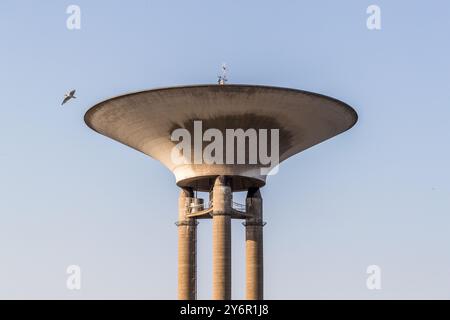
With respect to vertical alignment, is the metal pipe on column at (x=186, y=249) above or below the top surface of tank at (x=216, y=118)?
below

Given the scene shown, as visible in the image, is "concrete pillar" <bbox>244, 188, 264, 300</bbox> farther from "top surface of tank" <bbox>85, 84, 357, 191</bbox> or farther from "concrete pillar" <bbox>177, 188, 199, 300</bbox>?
"concrete pillar" <bbox>177, 188, 199, 300</bbox>

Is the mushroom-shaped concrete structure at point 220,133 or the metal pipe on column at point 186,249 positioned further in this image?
the metal pipe on column at point 186,249

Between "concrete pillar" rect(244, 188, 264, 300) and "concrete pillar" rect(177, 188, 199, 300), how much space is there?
125 inches

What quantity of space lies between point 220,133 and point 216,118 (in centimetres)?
112

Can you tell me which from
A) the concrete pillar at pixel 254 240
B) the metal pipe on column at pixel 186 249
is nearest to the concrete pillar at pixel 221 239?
the metal pipe on column at pixel 186 249

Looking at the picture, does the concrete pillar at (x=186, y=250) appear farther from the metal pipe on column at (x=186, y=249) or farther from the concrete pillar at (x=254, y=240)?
the concrete pillar at (x=254, y=240)

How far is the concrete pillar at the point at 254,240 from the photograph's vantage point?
2393 inches

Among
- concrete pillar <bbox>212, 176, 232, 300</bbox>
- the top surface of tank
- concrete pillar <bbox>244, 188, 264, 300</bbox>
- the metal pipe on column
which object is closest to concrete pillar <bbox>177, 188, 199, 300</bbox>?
the metal pipe on column

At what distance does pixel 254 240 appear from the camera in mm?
61344

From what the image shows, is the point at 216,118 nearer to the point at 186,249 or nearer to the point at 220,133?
the point at 220,133

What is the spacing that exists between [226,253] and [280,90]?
965cm

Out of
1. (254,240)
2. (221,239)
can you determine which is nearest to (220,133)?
(221,239)

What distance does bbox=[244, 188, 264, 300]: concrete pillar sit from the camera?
60781mm
